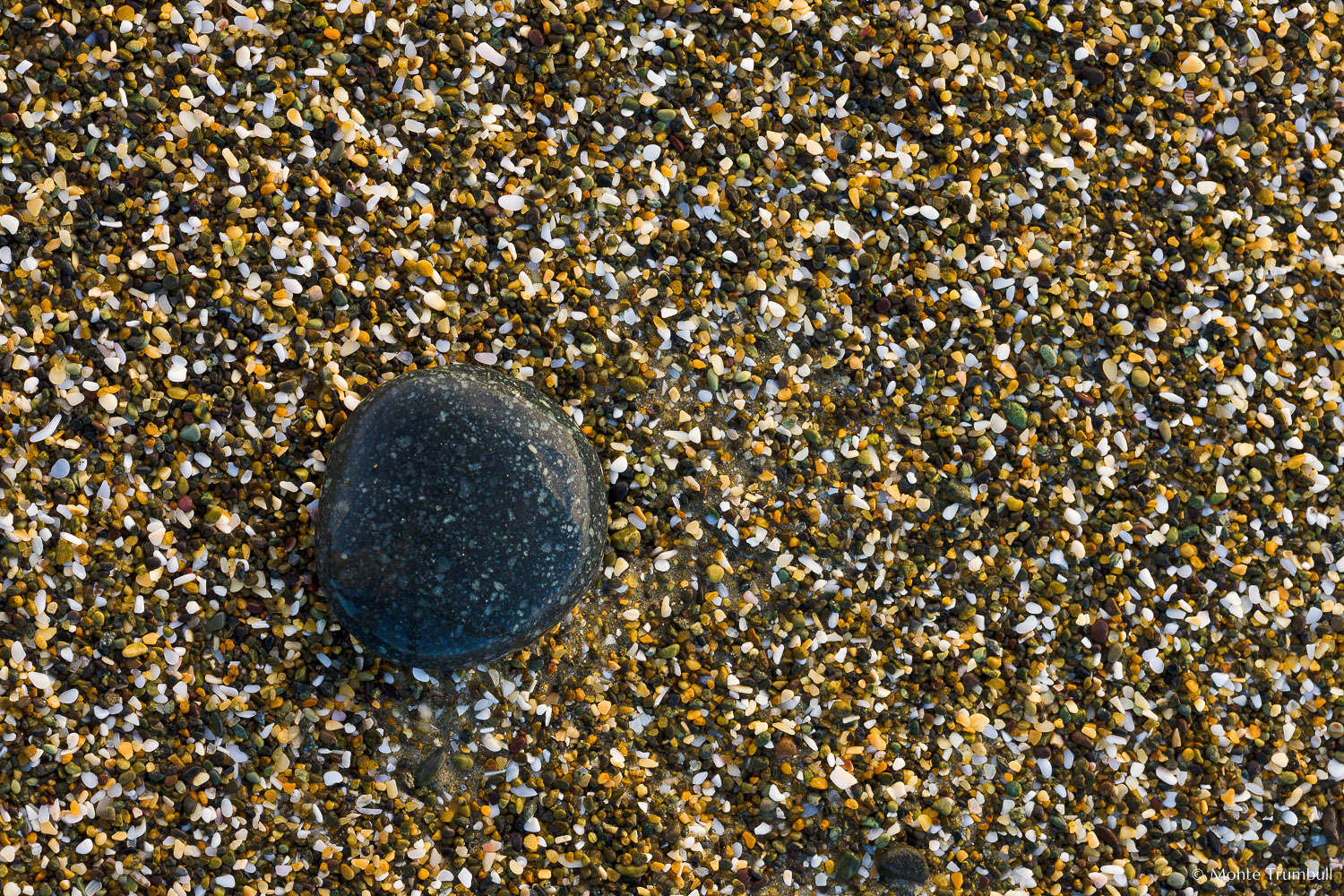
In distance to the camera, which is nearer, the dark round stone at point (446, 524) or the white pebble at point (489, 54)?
the dark round stone at point (446, 524)

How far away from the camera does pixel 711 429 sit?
230cm

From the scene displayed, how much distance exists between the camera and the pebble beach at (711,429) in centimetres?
209

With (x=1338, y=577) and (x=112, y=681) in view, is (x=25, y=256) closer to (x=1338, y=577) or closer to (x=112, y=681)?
(x=112, y=681)

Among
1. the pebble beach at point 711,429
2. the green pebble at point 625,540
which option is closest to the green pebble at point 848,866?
the pebble beach at point 711,429

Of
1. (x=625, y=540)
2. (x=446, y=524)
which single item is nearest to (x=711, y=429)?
(x=625, y=540)

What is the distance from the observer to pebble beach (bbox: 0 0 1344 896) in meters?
2.09

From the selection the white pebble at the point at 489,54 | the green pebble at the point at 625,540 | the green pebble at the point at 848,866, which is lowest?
the green pebble at the point at 848,866

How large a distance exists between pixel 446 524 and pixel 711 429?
0.65m

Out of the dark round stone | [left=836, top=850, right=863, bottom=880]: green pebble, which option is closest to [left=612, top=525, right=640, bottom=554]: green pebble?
the dark round stone

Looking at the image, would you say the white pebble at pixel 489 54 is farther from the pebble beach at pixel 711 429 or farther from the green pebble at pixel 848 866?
the green pebble at pixel 848 866

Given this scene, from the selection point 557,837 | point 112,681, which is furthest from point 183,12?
point 557,837

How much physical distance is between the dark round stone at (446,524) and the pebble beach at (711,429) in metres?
0.17

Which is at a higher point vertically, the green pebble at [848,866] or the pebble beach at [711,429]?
the pebble beach at [711,429]

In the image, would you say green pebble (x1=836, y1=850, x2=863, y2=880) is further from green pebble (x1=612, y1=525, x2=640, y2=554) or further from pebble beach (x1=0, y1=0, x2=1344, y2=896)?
green pebble (x1=612, y1=525, x2=640, y2=554)
